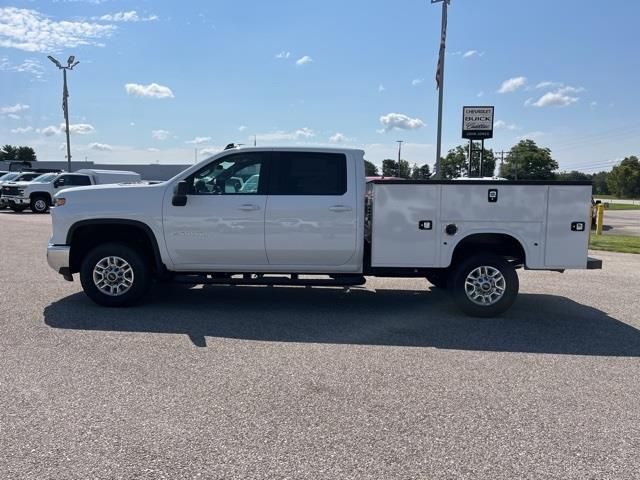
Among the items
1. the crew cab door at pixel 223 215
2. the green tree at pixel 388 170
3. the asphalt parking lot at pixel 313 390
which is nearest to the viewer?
the asphalt parking lot at pixel 313 390

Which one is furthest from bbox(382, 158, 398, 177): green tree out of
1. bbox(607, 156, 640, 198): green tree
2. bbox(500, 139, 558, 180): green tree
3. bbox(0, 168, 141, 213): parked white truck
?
bbox(607, 156, 640, 198): green tree

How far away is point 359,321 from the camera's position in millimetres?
6574

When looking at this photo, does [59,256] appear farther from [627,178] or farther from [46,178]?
[627,178]

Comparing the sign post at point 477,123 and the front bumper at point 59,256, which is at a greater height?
the sign post at point 477,123

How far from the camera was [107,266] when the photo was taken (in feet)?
22.4

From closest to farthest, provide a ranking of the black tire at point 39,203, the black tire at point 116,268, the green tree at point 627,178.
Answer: the black tire at point 116,268 → the black tire at point 39,203 → the green tree at point 627,178

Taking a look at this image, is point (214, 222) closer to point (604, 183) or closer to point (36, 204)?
point (36, 204)

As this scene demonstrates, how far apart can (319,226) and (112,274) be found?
8.73 ft

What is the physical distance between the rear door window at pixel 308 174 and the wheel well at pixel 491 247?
5.44 ft

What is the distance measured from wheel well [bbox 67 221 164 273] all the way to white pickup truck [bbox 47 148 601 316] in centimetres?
3

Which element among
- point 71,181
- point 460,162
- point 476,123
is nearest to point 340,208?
point 476,123

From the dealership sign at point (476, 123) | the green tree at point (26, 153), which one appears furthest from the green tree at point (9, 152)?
the dealership sign at point (476, 123)

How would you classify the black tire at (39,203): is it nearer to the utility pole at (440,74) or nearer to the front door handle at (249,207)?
the utility pole at (440,74)

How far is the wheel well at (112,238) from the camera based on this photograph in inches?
268
